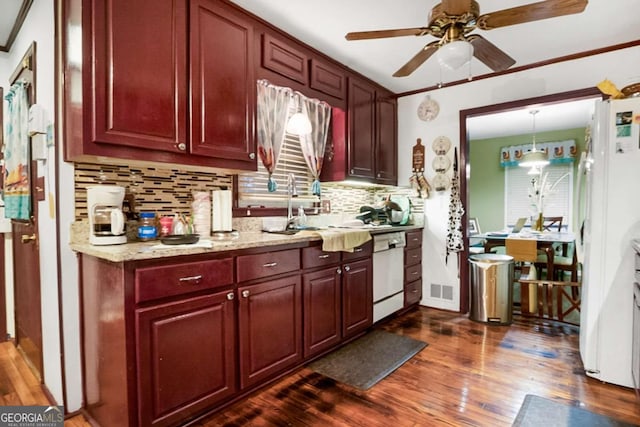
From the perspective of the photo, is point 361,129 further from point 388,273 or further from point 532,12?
point 532,12

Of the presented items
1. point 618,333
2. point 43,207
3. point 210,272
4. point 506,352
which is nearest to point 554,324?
point 506,352

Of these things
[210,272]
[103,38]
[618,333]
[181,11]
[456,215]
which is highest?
[181,11]

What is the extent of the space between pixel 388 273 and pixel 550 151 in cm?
454

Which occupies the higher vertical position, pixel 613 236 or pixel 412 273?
pixel 613 236

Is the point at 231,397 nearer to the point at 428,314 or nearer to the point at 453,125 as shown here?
the point at 428,314

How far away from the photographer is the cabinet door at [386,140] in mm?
3568

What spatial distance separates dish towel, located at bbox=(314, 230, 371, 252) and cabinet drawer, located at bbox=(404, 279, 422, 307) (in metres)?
1.09

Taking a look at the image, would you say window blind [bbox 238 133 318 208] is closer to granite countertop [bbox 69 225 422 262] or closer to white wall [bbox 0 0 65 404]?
granite countertop [bbox 69 225 422 262]

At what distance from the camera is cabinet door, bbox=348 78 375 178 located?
10.4 ft

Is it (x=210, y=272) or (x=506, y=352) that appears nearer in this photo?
(x=210, y=272)

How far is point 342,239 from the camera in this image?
2404mm


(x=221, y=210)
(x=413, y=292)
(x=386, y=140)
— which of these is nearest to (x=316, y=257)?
(x=221, y=210)

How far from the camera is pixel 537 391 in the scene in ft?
6.52

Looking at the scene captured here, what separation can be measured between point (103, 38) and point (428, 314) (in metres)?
3.43
